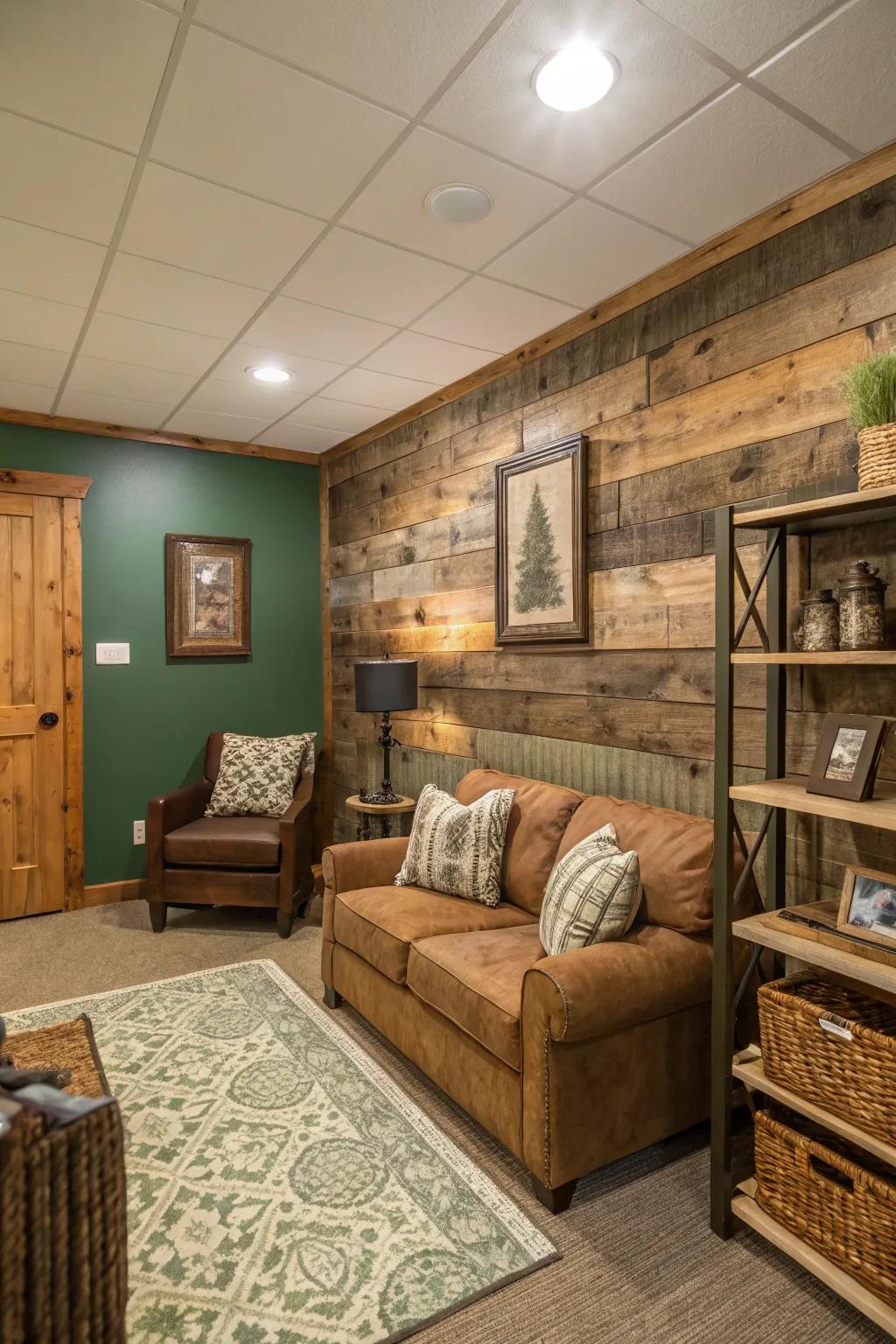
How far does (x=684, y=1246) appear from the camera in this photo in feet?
5.95

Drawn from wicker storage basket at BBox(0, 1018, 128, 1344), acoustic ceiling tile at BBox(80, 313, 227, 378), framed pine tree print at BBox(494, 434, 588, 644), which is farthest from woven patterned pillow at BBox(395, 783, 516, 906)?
acoustic ceiling tile at BBox(80, 313, 227, 378)

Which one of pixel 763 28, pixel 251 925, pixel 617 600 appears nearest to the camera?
pixel 763 28

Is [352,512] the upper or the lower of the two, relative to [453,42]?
lower

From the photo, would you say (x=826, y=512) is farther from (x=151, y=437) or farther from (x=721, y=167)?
(x=151, y=437)

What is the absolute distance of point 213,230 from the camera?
2346 mm

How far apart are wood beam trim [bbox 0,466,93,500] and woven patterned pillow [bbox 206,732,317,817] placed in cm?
160

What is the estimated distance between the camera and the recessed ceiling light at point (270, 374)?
3518 millimetres

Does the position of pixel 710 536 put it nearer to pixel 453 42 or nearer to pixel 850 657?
pixel 850 657

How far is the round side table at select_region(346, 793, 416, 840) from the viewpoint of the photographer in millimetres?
3795

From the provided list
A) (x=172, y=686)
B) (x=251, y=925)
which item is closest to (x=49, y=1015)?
(x=251, y=925)

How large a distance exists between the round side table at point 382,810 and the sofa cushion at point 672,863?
1416 mm

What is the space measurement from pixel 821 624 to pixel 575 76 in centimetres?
133

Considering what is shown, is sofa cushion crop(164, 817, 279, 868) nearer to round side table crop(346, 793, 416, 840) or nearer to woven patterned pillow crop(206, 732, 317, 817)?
woven patterned pillow crop(206, 732, 317, 817)

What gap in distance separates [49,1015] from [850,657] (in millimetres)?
2996
